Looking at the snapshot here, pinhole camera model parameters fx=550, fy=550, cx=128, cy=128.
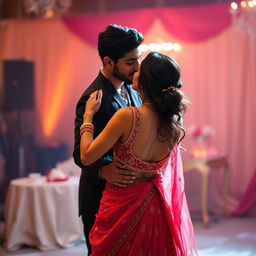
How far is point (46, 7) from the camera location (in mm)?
6613

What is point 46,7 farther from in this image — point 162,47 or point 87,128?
point 87,128

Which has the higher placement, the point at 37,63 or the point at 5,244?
the point at 37,63

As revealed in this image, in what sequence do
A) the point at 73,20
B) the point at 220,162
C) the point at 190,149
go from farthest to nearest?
1. the point at 73,20
2. the point at 190,149
3. the point at 220,162

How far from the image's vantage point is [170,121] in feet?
7.59

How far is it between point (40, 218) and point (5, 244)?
0.43 metres

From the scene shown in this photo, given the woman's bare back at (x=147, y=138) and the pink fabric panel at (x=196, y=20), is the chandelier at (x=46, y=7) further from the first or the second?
the woman's bare back at (x=147, y=138)

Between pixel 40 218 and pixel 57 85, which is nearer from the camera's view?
pixel 40 218

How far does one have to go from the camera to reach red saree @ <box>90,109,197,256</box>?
2.32m

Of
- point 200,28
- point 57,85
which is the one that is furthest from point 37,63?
point 200,28

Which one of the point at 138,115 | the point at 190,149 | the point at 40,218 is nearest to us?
the point at 138,115

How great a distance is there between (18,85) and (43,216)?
7.44 feet

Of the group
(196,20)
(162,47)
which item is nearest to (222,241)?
(162,47)

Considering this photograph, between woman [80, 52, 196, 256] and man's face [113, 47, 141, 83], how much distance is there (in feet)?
0.89

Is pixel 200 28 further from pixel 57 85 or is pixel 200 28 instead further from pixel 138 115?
pixel 138 115
